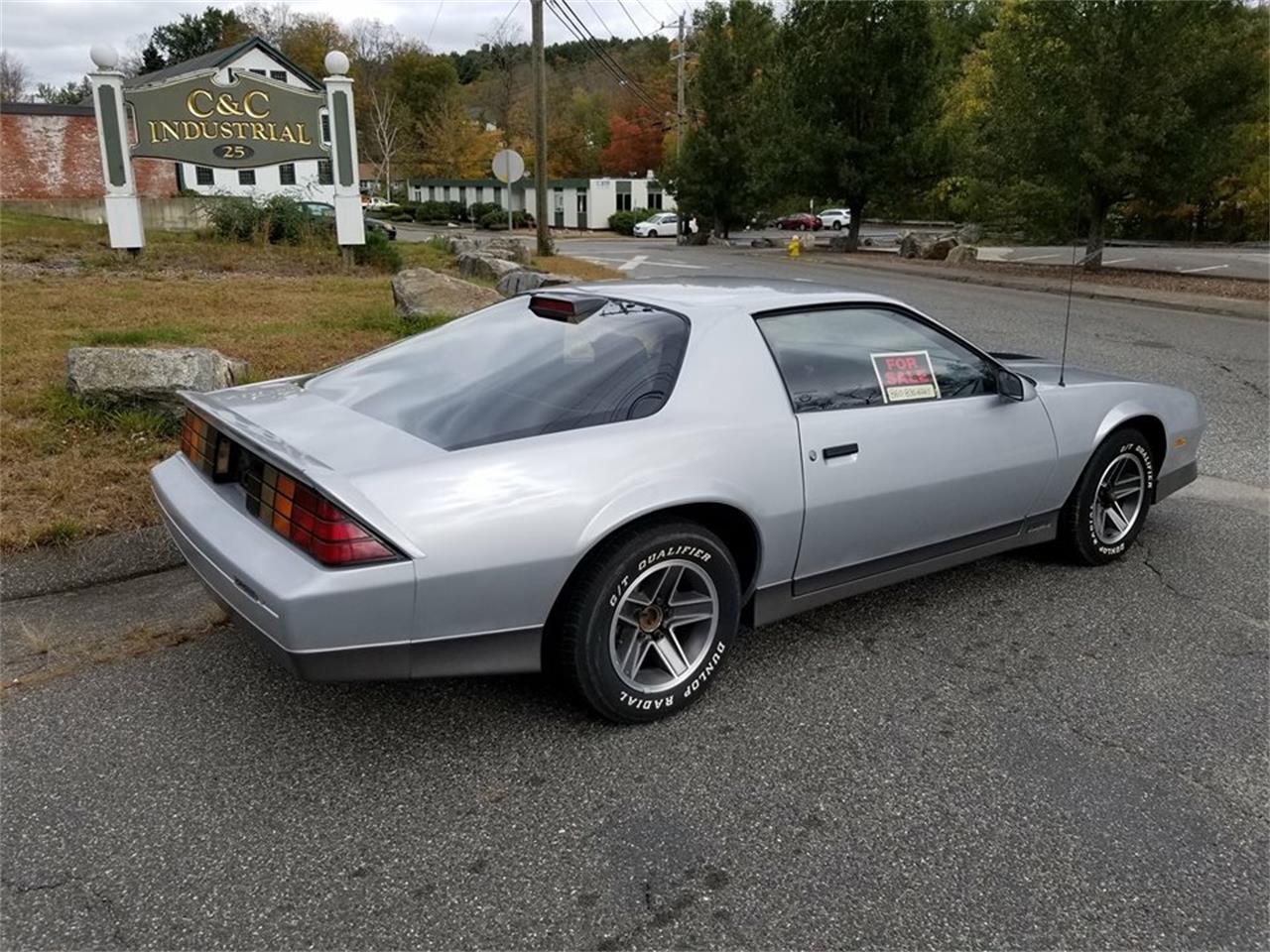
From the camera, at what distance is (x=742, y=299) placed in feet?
11.9

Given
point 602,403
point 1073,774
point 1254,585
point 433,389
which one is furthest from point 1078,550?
point 433,389

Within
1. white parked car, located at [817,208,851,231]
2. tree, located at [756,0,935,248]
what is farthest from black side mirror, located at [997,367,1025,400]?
white parked car, located at [817,208,851,231]

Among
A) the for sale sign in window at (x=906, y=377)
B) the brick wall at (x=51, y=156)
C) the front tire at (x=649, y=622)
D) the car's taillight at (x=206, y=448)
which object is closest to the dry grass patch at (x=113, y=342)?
the car's taillight at (x=206, y=448)

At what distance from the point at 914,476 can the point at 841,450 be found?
381 mm

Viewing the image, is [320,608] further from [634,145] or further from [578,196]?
[634,145]

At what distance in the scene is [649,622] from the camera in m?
3.10

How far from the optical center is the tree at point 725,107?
3612 centimetres

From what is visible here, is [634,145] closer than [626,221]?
No

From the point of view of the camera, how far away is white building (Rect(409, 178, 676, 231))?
57156mm

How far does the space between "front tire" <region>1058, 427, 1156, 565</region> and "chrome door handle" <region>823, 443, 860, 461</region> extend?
1.48m

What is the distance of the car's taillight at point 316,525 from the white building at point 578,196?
5371 cm

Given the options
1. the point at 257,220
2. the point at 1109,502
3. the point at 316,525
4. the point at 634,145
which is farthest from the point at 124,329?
the point at 634,145

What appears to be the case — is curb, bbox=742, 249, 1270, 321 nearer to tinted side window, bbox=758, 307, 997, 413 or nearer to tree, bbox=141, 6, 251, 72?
tinted side window, bbox=758, 307, 997, 413

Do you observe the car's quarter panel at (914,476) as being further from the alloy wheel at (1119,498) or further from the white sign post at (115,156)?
the white sign post at (115,156)
